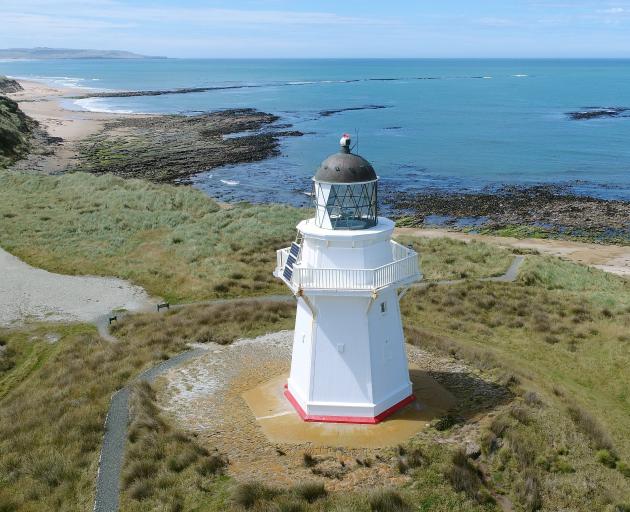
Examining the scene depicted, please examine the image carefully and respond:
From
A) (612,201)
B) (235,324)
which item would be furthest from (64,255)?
(612,201)

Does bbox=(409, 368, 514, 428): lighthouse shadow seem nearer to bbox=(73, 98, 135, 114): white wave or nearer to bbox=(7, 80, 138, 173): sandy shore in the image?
bbox=(7, 80, 138, 173): sandy shore

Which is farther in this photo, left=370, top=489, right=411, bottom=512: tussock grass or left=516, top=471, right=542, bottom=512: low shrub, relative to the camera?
left=516, top=471, right=542, bottom=512: low shrub

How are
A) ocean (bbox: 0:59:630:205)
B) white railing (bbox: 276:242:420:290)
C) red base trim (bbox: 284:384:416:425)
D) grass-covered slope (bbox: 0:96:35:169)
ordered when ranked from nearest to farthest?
white railing (bbox: 276:242:420:290), red base trim (bbox: 284:384:416:425), ocean (bbox: 0:59:630:205), grass-covered slope (bbox: 0:96:35:169)

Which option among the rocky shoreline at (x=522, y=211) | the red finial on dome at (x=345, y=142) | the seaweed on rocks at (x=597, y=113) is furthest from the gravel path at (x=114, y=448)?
the seaweed on rocks at (x=597, y=113)

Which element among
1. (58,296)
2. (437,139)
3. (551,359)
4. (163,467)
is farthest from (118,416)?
(437,139)

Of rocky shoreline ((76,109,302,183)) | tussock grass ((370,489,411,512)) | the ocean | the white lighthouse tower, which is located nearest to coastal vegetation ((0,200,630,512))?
tussock grass ((370,489,411,512))

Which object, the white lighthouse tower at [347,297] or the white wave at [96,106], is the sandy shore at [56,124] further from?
the white lighthouse tower at [347,297]

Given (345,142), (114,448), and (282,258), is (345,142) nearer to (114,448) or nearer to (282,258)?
(282,258)
